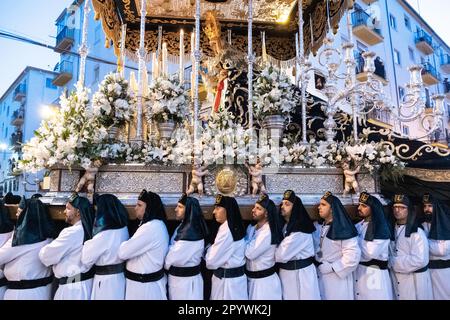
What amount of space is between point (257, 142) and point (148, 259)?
75.9 inches

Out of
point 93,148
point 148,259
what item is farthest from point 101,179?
point 148,259

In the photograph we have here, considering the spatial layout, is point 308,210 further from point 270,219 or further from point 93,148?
point 93,148

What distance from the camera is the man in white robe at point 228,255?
3.63 meters

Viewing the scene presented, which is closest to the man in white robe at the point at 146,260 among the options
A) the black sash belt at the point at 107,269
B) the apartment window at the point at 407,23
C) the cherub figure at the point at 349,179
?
the black sash belt at the point at 107,269

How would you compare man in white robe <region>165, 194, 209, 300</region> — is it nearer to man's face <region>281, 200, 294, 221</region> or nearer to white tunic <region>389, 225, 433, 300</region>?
man's face <region>281, 200, 294, 221</region>

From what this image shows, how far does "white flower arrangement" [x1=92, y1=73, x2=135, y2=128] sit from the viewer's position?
4.46m

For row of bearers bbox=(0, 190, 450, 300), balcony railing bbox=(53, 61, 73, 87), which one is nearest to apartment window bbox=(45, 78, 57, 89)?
balcony railing bbox=(53, 61, 73, 87)

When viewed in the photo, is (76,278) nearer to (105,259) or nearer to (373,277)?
(105,259)

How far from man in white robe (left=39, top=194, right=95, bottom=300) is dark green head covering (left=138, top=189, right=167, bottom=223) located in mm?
568

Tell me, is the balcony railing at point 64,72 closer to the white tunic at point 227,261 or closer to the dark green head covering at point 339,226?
the white tunic at point 227,261

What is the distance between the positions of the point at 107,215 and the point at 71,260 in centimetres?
52

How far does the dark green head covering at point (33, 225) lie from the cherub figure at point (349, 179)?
3.30 meters

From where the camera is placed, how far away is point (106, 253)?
3.52 metres

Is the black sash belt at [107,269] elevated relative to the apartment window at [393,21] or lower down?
lower down
